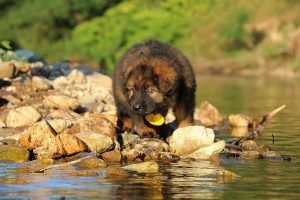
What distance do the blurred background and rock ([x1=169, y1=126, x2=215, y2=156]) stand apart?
37.3 m

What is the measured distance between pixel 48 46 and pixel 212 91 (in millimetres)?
23444

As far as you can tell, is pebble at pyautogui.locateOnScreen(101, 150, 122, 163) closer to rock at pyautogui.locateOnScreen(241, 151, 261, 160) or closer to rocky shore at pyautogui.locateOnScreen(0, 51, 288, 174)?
rocky shore at pyautogui.locateOnScreen(0, 51, 288, 174)

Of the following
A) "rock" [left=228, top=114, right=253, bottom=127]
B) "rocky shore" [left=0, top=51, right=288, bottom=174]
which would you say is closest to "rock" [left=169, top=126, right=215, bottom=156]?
"rocky shore" [left=0, top=51, right=288, bottom=174]

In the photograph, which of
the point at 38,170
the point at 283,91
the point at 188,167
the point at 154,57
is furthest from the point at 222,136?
the point at 283,91

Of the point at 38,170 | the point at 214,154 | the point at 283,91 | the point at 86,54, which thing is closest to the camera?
the point at 38,170

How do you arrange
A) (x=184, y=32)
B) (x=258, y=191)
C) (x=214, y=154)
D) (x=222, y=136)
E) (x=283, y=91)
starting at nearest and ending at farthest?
(x=258, y=191) < (x=214, y=154) < (x=222, y=136) < (x=283, y=91) < (x=184, y=32)

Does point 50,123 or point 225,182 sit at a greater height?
point 50,123

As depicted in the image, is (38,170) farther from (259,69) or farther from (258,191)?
(259,69)

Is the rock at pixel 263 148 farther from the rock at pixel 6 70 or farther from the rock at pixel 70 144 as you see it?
the rock at pixel 6 70

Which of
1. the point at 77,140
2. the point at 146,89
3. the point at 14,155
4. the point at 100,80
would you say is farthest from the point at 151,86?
→ the point at 100,80

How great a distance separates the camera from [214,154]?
42.6 feet

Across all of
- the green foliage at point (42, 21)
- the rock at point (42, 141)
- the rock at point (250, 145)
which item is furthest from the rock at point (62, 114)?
the green foliage at point (42, 21)

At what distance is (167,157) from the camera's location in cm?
1284

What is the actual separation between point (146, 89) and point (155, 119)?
30.3 inches
